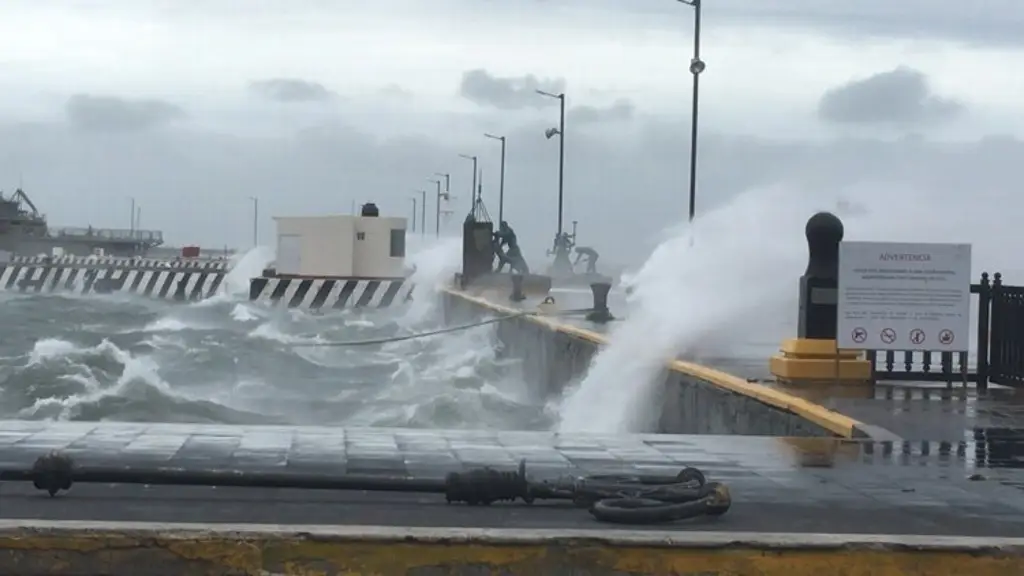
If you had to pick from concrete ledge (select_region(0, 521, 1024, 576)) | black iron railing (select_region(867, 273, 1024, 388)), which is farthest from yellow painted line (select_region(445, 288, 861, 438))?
concrete ledge (select_region(0, 521, 1024, 576))

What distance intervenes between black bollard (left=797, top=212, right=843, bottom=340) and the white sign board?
274 millimetres

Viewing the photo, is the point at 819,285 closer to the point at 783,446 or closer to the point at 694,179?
the point at 783,446

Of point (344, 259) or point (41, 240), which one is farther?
point (41, 240)

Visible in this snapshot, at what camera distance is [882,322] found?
12633mm

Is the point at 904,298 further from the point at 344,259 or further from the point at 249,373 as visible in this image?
the point at 344,259

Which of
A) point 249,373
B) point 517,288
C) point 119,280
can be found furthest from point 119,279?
point 249,373

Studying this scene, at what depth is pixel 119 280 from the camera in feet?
204

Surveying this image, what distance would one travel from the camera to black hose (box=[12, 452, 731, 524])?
5.48 metres

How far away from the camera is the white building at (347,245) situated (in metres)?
52.7

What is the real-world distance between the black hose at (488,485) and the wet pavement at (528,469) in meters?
0.05

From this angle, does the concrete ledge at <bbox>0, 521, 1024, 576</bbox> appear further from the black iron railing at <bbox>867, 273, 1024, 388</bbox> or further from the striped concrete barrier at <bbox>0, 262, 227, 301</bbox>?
the striped concrete barrier at <bbox>0, 262, 227, 301</bbox>

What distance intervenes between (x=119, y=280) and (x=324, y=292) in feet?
56.2

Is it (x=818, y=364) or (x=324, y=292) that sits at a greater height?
(x=818, y=364)

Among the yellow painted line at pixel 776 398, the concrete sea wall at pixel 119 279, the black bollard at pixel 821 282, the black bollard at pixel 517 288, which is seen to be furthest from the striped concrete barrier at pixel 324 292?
the black bollard at pixel 821 282
